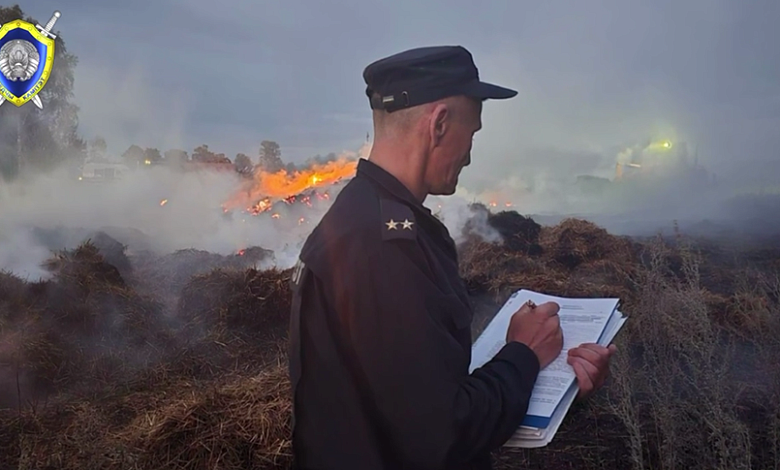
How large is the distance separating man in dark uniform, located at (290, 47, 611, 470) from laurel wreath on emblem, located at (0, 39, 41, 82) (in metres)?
11.6

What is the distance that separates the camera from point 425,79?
5.04 ft

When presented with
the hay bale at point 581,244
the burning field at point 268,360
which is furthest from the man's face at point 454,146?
the hay bale at point 581,244

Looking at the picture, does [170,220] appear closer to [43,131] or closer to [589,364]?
[43,131]

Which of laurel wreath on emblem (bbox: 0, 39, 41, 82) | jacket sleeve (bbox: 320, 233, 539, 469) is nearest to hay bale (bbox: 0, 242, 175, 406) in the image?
laurel wreath on emblem (bbox: 0, 39, 41, 82)

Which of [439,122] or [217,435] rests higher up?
[439,122]

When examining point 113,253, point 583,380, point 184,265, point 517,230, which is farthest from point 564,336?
point 113,253

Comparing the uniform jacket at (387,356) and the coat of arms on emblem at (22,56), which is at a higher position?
the coat of arms on emblem at (22,56)

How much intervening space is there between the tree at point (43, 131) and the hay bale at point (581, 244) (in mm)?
13014

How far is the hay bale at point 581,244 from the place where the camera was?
9.84 meters

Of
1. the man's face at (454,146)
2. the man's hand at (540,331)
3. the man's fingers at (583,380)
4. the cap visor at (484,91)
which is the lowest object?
the man's fingers at (583,380)

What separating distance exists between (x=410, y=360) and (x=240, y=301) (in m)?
6.37

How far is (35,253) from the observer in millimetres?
11117

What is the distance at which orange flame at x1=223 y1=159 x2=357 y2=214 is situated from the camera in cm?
1498

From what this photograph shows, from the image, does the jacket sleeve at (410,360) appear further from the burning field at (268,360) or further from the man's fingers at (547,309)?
the burning field at (268,360)
